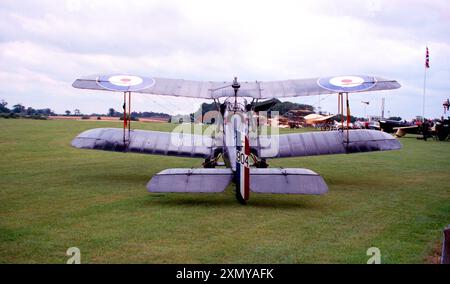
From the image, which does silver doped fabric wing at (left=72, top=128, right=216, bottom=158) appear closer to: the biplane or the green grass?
the biplane

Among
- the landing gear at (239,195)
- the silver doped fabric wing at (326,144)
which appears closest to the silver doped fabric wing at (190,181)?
the landing gear at (239,195)

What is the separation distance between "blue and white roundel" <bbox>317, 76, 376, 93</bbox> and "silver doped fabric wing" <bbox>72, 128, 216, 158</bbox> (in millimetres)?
3217

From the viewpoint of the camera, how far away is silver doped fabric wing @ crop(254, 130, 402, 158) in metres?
11.8

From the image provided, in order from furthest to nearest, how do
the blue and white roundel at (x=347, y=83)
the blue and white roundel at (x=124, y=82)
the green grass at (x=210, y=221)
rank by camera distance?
1. the blue and white roundel at (x=347, y=83)
2. the blue and white roundel at (x=124, y=82)
3. the green grass at (x=210, y=221)

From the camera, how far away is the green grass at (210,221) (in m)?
5.58

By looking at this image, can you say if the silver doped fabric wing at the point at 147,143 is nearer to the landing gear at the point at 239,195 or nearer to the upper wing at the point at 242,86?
the upper wing at the point at 242,86

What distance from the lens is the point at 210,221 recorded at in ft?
24.1

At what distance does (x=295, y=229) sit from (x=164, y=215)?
2.24m

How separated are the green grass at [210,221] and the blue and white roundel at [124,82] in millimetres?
2328

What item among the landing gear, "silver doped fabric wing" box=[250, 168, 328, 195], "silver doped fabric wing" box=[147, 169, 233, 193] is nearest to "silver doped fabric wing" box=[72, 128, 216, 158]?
the landing gear

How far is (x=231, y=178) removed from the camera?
8094 millimetres
